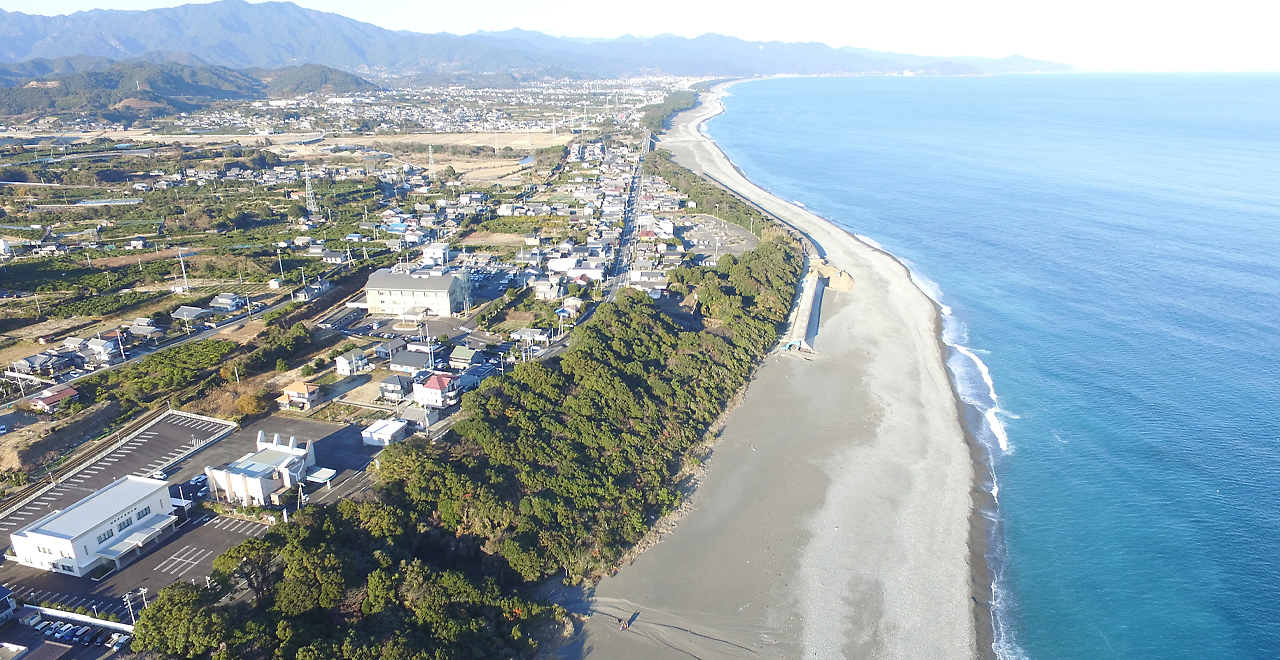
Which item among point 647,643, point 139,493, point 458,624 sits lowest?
point 647,643

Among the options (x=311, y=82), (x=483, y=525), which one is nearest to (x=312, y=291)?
(x=483, y=525)

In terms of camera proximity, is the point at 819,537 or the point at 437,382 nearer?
the point at 819,537

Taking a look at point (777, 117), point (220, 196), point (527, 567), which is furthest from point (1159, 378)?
point (777, 117)

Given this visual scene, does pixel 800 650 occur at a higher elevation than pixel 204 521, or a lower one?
lower

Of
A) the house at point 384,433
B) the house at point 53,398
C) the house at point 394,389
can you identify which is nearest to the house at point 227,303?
the house at point 53,398

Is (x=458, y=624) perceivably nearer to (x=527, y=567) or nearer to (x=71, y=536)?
(x=527, y=567)

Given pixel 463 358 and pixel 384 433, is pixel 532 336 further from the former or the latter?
pixel 384 433

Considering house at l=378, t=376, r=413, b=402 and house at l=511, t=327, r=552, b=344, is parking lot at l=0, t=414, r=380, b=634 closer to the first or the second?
house at l=378, t=376, r=413, b=402
